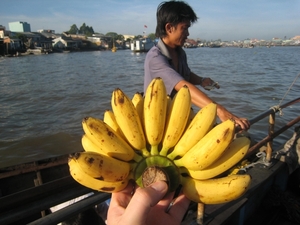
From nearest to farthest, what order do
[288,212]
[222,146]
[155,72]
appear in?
1. [222,146]
2. [155,72]
3. [288,212]

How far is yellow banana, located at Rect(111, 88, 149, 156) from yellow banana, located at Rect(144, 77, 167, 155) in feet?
0.17

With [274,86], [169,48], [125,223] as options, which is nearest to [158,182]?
[125,223]

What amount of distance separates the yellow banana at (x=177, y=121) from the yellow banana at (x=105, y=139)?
0.21 meters

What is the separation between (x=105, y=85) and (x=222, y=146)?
16.2m

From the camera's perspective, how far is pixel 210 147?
1046 millimetres

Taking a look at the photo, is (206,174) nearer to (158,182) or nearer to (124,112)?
(158,182)

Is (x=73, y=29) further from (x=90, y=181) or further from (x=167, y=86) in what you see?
(x=90, y=181)

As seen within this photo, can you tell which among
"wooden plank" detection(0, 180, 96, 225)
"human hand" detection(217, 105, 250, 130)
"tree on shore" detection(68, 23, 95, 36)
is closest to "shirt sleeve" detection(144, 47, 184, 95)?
"human hand" detection(217, 105, 250, 130)

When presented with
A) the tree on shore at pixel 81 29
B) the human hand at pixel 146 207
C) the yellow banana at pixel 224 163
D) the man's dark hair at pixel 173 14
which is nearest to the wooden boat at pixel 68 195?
the human hand at pixel 146 207

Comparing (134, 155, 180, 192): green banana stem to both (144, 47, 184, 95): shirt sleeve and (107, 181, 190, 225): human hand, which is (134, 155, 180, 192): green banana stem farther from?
(144, 47, 184, 95): shirt sleeve

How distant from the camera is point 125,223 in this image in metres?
0.94

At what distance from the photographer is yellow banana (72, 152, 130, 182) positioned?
3.17 ft

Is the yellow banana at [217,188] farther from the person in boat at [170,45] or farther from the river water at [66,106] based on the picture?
the river water at [66,106]

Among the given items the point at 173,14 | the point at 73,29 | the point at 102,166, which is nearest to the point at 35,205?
the point at 102,166
